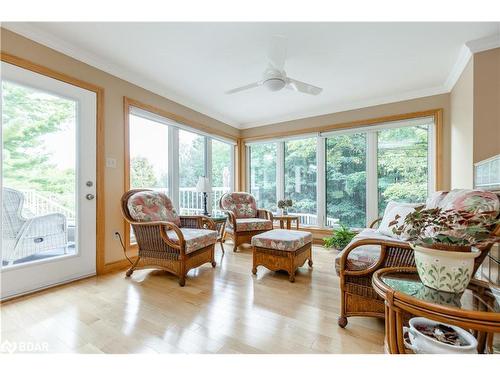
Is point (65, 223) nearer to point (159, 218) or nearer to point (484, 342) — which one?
point (159, 218)

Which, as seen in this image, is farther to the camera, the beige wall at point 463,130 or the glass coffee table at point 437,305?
the beige wall at point 463,130

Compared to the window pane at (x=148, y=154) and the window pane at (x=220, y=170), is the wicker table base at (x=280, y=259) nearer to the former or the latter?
the window pane at (x=148, y=154)

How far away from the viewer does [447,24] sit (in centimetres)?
193

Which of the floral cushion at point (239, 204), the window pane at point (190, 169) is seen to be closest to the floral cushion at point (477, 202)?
the floral cushion at point (239, 204)

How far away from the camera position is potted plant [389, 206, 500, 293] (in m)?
0.87

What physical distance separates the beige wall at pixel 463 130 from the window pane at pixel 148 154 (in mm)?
3647

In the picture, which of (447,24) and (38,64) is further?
(38,64)

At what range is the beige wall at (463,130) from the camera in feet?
7.57

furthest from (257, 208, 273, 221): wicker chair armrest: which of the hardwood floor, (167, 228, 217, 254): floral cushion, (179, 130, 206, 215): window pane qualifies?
the hardwood floor

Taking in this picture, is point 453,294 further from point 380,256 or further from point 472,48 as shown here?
point 472,48

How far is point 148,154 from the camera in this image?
3170 millimetres

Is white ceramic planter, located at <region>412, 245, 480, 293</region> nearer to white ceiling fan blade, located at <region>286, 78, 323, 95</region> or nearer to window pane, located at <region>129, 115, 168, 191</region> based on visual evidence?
white ceiling fan blade, located at <region>286, 78, 323, 95</region>

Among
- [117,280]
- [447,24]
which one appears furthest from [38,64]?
[447,24]

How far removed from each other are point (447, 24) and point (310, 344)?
2706mm
